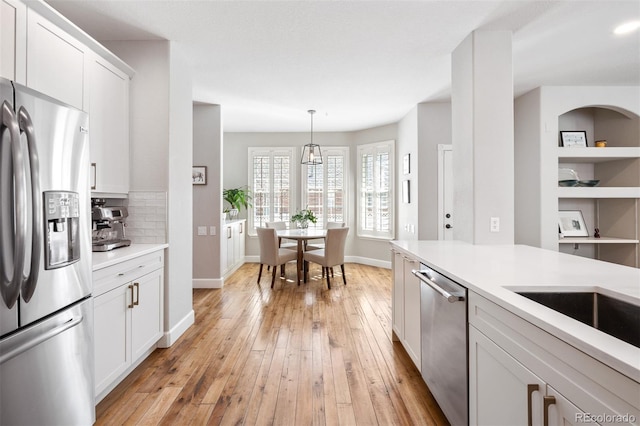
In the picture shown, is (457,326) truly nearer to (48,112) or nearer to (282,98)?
(48,112)

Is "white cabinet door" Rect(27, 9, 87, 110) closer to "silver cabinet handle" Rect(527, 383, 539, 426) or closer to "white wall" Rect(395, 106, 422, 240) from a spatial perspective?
"silver cabinet handle" Rect(527, 383, 539, 426)

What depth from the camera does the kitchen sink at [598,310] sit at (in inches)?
43.1

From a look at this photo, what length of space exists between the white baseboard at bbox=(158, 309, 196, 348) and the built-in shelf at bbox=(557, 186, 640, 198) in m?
4.49

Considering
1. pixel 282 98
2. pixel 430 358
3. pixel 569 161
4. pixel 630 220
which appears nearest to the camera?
pixel 430 358

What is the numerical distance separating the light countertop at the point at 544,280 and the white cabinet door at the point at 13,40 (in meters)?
2.52

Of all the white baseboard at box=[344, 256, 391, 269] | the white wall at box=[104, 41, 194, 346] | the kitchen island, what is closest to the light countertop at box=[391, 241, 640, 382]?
the kitchen island

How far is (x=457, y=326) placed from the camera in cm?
145

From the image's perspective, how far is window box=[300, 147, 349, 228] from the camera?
6.34 meters

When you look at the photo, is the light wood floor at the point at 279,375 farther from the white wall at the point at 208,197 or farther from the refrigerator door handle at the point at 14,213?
the refrigerator door handle at the point at 14,213

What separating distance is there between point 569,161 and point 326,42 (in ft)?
11.7

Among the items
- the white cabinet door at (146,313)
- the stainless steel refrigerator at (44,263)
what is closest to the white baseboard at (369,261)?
the white cabinet door at (146,313)

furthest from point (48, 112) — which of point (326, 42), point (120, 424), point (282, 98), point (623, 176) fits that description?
point (623, 176)

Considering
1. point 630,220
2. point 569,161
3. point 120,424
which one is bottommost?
point 120,424

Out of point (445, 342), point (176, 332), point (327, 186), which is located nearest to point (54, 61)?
point (176, 332)
